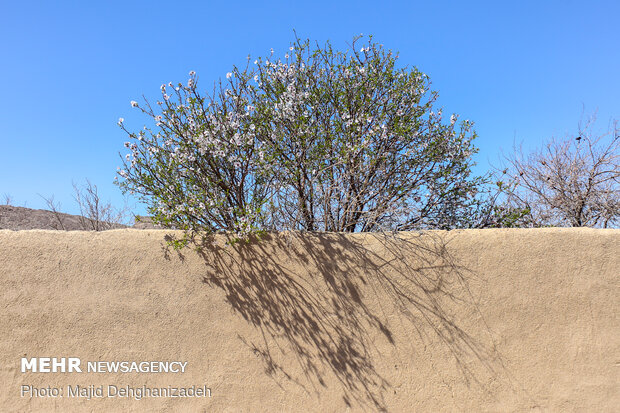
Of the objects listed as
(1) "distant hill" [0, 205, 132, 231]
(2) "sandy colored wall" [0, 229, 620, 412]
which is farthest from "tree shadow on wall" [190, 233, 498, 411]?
(1) "distant hill" [0, 205, 132, 231]

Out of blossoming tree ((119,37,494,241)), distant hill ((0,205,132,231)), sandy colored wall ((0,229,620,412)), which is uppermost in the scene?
distant hill ((0,205,132,231))

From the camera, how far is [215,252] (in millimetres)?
5066

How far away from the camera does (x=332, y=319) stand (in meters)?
4.91

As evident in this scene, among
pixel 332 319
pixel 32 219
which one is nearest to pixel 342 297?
pixel 332 319

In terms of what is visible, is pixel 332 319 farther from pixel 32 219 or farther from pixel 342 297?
pixel 32 219

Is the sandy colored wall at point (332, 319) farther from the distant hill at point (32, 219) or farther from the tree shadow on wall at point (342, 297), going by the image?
the distant hill at point (32, 219)

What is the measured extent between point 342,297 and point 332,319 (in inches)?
10.8

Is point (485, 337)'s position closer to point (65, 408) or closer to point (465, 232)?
point (465, 232)

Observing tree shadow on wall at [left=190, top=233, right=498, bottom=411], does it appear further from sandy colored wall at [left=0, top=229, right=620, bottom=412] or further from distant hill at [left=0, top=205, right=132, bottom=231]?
distant hill at [left=0, top=205, right=132, bottom=231]

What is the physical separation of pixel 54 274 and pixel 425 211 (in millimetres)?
5048

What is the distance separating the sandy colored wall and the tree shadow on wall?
2 cm

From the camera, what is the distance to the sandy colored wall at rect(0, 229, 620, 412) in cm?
480

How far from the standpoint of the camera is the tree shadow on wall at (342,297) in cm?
484

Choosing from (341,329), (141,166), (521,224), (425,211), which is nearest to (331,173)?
(425,211)
